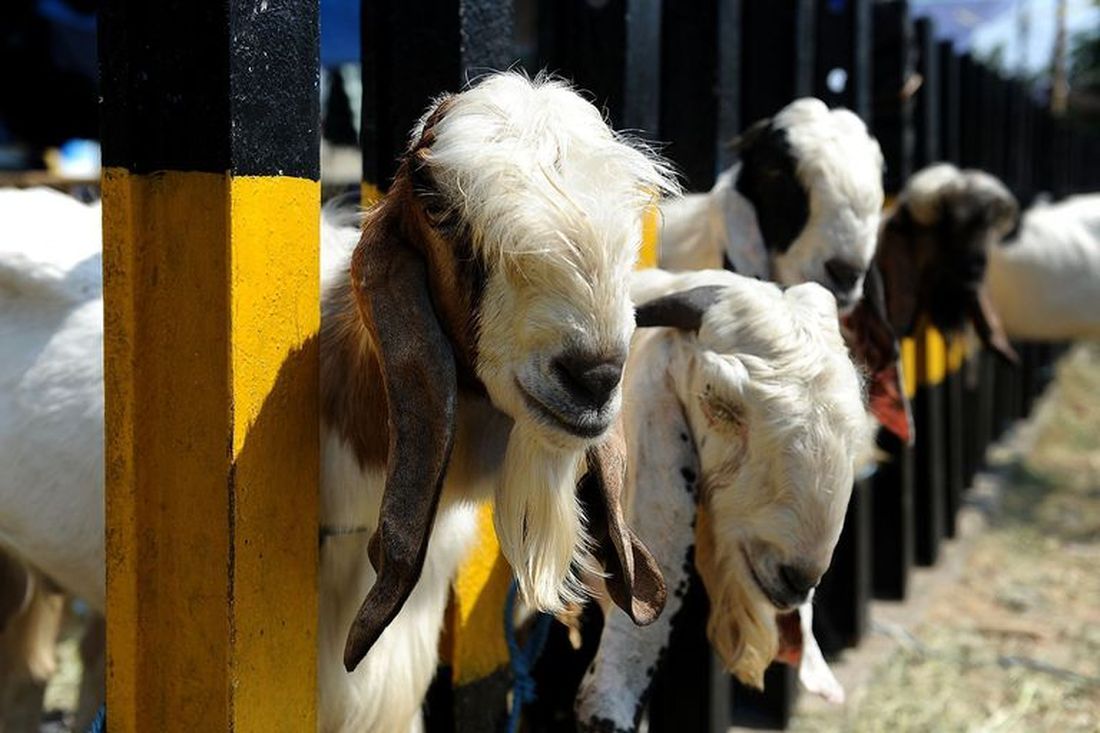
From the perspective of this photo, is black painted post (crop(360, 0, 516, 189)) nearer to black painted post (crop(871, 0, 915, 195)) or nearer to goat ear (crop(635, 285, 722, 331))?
goat ear (crop(635, 285, 722, 331))

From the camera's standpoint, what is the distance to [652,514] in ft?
8.12

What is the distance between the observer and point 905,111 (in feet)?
17.4

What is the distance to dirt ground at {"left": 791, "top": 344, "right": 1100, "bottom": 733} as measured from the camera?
4.66 metres

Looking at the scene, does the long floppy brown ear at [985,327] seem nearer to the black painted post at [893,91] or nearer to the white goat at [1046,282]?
the black painted post at [893,91]

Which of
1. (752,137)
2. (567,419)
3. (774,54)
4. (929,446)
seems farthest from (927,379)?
(567,419)

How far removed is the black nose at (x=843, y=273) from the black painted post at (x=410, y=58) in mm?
902

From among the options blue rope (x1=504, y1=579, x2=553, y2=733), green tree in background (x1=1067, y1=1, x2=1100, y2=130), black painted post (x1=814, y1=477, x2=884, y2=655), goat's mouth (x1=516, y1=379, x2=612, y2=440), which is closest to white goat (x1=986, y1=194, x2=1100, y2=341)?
black painted post (x1=814, y1=477, x2=884, y2=655)

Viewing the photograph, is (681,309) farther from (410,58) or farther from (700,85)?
(700,85)

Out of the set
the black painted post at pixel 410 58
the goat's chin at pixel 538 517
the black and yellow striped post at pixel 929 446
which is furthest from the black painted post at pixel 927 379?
the goat's chin at pixel 538 517

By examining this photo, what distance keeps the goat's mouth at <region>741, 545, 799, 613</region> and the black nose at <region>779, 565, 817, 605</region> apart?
2 centimetres

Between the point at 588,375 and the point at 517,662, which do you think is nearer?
the point at 588,375

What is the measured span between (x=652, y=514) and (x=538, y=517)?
63 cm

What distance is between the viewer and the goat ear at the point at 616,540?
6.56ft

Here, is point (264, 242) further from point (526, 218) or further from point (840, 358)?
point (840, 358)
